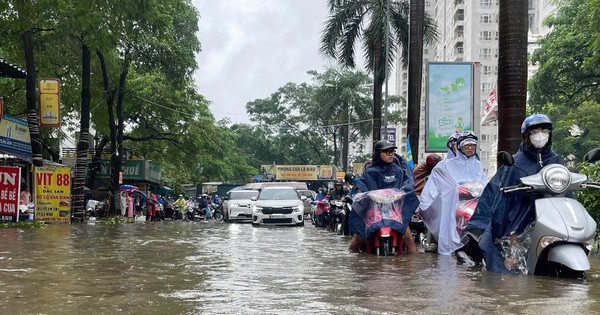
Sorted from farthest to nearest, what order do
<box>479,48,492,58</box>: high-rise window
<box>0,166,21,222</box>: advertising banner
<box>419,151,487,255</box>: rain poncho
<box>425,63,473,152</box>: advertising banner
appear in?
<box>479,48,492,58</box>: high-rise window < <box>425,63,473,152</box>: advertising banner < <box>0,166,21,222</box>: advertising banner < <box>419,151,487,255</box>: rain poncho

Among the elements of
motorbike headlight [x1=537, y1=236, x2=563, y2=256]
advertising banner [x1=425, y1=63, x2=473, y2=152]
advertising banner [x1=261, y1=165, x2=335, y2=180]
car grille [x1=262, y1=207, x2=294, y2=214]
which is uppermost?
advertising banner [x1=425, y1=63, x2=473, y2=152]

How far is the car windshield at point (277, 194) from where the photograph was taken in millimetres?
26922

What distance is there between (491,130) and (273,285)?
85.2m

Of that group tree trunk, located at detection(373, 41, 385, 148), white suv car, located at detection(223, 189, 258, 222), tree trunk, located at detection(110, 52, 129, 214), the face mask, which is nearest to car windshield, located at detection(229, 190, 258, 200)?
white suv car, located at detection(223, 189, 258, 222)

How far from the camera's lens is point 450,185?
1063 cm

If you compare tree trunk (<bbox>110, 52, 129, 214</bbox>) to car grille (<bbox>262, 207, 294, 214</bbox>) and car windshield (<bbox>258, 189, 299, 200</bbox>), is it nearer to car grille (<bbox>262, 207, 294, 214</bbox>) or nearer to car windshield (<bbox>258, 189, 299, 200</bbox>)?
car windshield (<bbox>258, 189, 299, 200</bbox>)

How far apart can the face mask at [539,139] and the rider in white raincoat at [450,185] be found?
8.80ft

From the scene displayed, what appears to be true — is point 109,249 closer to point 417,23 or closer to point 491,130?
point 417,23

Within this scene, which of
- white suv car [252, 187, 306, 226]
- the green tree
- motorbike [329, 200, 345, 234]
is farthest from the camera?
the green tree

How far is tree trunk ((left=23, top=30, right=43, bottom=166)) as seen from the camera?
22516mm

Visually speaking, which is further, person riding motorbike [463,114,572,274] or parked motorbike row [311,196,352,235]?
parked motorbike row [311,196,352,235]

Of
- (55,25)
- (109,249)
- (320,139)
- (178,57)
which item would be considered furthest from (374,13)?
(320,139)

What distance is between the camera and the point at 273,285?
6957 mm

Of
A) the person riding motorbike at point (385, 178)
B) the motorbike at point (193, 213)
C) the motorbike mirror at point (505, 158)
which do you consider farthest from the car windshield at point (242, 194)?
the motorbike mirror at point (505, 158)
